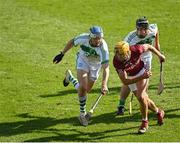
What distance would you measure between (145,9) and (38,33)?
22.7ft

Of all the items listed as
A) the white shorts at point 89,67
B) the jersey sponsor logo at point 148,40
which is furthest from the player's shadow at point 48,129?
the jersey sponsor logo at point 148,40

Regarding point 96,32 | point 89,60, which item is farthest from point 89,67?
point 96,32

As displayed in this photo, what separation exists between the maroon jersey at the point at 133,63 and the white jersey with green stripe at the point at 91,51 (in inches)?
38.8

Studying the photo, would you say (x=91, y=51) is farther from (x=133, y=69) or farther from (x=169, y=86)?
(x=169, y=86)

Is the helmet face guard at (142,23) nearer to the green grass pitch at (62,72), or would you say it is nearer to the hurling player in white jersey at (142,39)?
the hurling player in white jersey at (142,39)

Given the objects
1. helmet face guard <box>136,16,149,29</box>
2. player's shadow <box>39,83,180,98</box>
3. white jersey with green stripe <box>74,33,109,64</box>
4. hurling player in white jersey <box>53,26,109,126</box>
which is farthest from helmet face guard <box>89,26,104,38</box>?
player's shadow <box>39,83,180,98</box>

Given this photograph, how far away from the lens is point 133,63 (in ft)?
39.7

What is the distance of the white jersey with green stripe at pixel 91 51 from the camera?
13.0 m

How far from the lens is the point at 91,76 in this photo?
13602 mm

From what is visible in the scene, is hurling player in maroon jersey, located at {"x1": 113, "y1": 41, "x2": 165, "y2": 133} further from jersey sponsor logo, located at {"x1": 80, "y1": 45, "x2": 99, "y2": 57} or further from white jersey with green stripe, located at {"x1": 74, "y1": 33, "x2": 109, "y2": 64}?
jersey sponsor logo, located at {"x1": 80, "y1": 45, "x2": 99, "y2": 57}

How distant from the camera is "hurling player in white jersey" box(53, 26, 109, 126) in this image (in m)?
12.8

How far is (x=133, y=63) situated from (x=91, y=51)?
148 centimetres

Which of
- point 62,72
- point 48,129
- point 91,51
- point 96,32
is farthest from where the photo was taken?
point 62,72

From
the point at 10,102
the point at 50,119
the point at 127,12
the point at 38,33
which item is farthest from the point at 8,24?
the point at 50,119
